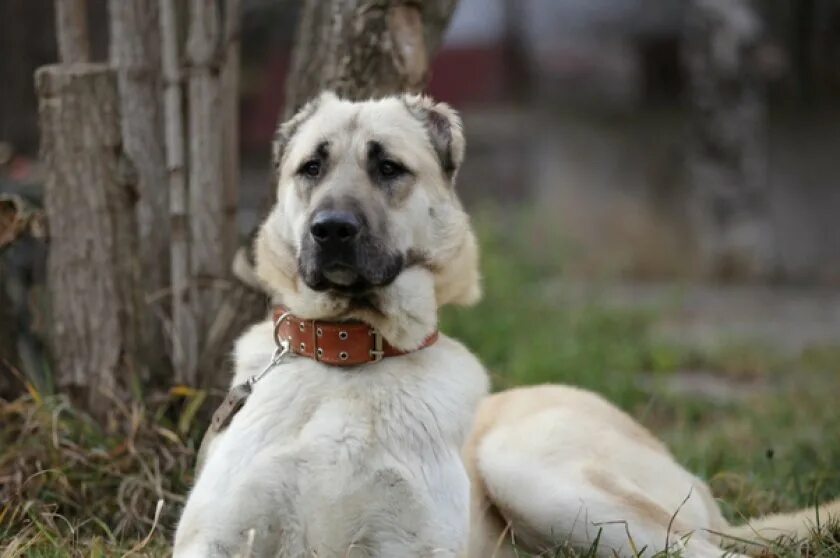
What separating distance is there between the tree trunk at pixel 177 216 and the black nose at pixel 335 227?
1479mm

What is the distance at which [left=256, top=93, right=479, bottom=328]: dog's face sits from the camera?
3.11 meters

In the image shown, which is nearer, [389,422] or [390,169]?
[389,422]

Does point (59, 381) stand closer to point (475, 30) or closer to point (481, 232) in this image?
Answer: point (481, 232)

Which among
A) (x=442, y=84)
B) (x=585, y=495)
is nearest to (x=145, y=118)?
(x=585, y=495)

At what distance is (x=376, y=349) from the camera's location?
318 cm

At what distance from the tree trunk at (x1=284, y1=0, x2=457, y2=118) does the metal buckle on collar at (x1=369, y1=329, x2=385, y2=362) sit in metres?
1.23

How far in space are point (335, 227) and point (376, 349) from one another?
353 mm

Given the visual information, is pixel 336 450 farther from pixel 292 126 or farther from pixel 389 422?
pixel 292 126

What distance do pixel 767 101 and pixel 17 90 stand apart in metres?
6.67

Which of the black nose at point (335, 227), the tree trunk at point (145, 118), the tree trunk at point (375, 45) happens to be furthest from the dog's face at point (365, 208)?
the tree trunk at point (145, 118)

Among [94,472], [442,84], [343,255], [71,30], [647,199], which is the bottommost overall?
[647,199]

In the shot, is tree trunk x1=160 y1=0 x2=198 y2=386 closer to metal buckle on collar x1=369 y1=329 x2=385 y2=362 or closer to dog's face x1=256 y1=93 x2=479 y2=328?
dog's face x1=256 y1=93 x2=479 y2=328

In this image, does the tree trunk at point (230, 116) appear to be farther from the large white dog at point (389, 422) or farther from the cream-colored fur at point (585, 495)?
the cream-colored fur at point (585, 495)

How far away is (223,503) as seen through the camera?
2879mm
